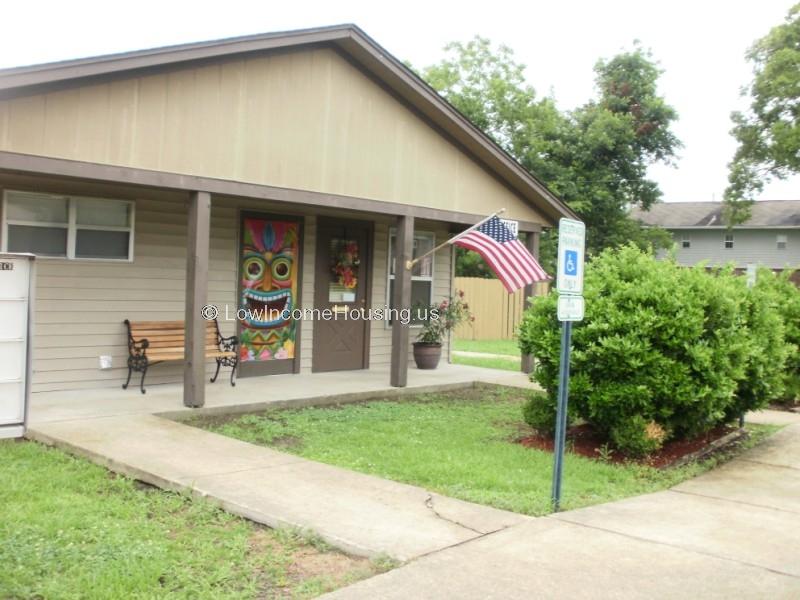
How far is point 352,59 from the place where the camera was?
431 inches

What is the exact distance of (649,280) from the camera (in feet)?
26.2

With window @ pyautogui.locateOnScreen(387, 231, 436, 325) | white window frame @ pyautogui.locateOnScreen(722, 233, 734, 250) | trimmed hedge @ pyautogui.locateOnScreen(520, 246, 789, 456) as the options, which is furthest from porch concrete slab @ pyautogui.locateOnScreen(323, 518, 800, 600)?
white window frame @ pyautogui.locateOnScreen(722, 233, 734, 250)

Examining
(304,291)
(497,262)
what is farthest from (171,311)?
(497,262)

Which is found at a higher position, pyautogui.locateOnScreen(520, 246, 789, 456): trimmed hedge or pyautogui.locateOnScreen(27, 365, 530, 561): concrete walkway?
pyautogui.locateOnScreen(520, 246, 789, 456): trimmed hedge

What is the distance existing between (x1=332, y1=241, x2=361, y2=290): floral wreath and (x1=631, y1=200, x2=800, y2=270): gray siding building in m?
28.5

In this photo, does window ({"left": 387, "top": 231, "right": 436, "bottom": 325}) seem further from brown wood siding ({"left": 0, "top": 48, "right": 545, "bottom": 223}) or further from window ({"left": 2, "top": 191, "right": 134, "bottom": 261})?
window ({"left": 2, "top": 191, "right": 134, "bottom": 261})

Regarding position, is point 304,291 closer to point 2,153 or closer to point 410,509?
point 2,153

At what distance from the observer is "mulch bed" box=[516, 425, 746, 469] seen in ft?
25.4

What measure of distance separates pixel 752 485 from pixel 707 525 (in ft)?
5.82

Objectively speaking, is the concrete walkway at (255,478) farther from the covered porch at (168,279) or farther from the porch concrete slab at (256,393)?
the covered porch at (168,279)

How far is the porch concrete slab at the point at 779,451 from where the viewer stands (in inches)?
320

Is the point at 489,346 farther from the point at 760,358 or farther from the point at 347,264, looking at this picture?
the point at 760,358

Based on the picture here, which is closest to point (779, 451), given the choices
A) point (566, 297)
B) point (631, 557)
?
point (566, 297)

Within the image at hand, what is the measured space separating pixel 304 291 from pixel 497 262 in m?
3.37
